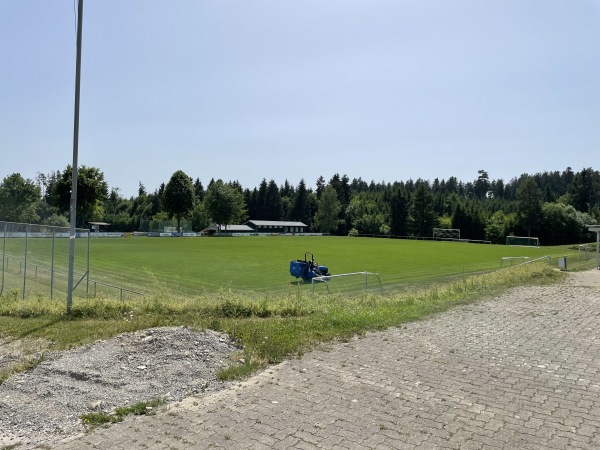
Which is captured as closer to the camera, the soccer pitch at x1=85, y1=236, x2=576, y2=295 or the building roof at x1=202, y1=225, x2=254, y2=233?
the soccer pitch at x1=85, y1=236, x2=576, y2=295

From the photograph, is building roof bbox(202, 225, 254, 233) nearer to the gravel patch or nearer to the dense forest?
the dense forest

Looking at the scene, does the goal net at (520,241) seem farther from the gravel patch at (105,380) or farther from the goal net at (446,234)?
the gravel patch at (105,380)

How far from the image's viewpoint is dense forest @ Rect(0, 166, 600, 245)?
252 ft

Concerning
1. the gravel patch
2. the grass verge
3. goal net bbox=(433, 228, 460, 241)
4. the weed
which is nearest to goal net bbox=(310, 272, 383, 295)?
the grass verge

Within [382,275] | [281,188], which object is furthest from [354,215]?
[382,275]

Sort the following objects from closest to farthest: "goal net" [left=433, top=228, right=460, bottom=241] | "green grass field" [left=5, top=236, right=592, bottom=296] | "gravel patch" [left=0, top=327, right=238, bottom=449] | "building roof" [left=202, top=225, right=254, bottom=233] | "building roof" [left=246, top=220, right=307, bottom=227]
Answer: "gravel patch" [left=0, top=327, right=238, bottom=449]
"green grass field" [left=5, top=236, right=592, bottom=296]
"goal net" [left=433, top=228, right=460, bottom=241]
"building roof" [left=202, top=225, right=254, bottom=233]
"building roof" [left=246, top=220, right=307, bottom=227]

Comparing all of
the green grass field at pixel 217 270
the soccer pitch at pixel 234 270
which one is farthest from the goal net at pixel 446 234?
the green grass field at pixel 217 270

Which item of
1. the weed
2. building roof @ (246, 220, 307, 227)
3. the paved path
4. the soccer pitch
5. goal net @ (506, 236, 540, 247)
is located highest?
building roof @ (246, 220, 307, 227)

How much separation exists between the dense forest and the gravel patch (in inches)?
2809

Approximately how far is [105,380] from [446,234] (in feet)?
338

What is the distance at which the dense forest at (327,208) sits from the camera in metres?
76.9

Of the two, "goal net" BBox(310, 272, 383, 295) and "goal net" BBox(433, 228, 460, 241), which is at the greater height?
"goal net" BBox(433, 228, 460, 241)

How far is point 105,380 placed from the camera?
22.1 feet

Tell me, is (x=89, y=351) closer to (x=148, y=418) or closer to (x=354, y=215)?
(x=148, y=418)
